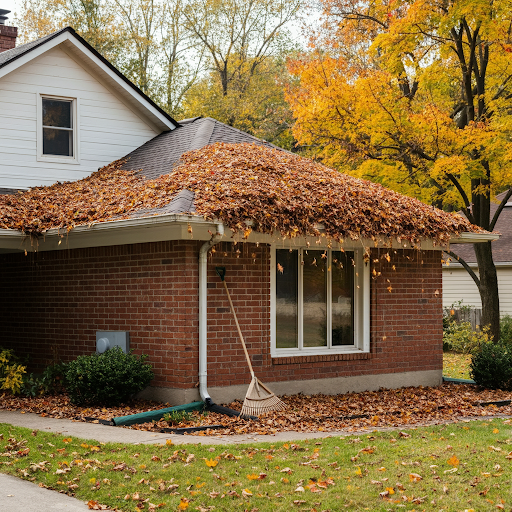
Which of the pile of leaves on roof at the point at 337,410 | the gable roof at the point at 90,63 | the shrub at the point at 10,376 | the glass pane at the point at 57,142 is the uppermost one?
the gable roof at the point at 90,63

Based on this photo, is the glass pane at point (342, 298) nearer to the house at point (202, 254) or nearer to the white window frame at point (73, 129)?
the house at point (202, 254)

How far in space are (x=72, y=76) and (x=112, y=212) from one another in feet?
17.8

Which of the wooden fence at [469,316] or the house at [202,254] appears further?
the wooden fence at [469,316]

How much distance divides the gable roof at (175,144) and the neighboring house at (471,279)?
12.8m

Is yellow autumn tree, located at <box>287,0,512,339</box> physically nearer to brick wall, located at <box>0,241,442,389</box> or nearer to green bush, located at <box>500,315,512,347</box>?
green bush, located at <box>500,315,512,347</box>

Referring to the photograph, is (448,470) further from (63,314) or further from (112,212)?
(63,314)

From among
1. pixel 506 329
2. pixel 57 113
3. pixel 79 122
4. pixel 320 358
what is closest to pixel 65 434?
pixel 320 358

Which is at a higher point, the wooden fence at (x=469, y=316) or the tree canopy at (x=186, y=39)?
the tree canopy at (x=186, y=39)

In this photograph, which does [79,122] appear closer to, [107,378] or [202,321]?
[202,321]

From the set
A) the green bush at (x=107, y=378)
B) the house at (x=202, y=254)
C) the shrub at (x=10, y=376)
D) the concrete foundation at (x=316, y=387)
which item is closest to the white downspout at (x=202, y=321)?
the house at (x=202, y=254)

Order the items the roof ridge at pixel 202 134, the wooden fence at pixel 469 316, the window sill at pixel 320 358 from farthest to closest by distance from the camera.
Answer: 1. the wooden fence at pixel 469 316
2. the roof ridge at pixel 202 134
3. the window sill at pixel 320 358

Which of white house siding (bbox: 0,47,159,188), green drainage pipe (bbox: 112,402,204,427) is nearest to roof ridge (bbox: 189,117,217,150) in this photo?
white house siding (bbox: 0,47,159,188)

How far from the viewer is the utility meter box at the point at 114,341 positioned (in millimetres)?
11273

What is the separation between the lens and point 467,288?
25531 millimetres
